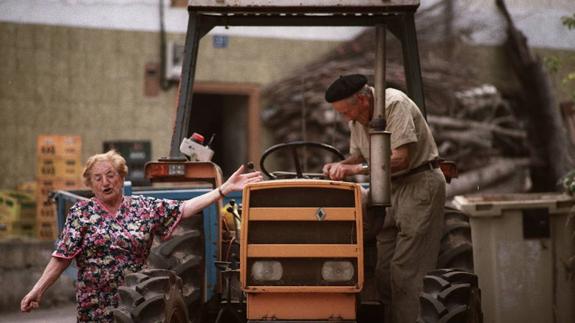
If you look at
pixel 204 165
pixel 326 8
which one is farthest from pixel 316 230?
pixel 326 8

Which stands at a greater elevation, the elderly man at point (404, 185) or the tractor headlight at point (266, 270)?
the elderly man at point (404, 185)

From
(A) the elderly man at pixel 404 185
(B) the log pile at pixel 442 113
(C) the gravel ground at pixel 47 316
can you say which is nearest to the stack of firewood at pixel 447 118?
(B) the log pile at pixel 442 113

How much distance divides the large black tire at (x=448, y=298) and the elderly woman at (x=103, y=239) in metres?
1.16

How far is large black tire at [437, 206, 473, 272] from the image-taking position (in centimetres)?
721

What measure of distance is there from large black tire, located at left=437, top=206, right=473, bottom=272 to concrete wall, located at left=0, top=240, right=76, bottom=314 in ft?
24.8

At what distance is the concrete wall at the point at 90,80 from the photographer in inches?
691

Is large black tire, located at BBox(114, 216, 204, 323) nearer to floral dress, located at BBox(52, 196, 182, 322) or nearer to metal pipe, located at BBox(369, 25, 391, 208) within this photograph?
floral dress, located at BBox(52, 196, 182, 322)

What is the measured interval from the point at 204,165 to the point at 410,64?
64.6 inches

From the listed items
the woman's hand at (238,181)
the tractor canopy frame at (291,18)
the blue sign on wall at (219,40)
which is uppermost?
the blue sign on wall at (219,40)

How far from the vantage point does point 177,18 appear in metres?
18.8

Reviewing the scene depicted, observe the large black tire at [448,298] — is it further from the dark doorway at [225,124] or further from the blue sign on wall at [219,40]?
the dark doorway at [225,124]

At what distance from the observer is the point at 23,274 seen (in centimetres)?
1375

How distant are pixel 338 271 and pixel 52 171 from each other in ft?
34.8

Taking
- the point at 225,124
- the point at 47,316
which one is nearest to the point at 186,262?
the point at 47,316
